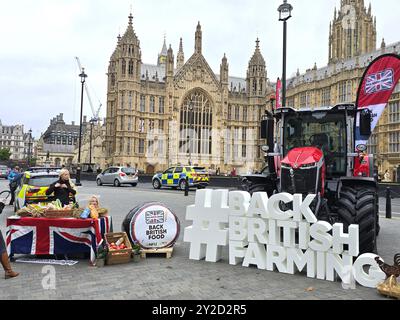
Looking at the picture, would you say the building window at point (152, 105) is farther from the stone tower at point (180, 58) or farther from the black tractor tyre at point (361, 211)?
the black tractor tyre at point (361, 211)

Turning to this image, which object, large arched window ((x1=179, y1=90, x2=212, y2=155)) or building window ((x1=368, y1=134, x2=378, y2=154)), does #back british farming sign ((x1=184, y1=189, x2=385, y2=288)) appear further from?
large arched window ((x1=179, y1=90, x2=212, y2=155))

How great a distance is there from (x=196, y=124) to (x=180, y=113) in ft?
10.6

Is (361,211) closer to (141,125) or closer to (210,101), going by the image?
(141,125)

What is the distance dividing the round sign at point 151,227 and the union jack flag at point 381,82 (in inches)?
261

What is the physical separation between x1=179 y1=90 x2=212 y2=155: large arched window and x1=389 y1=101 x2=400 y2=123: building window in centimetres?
2678

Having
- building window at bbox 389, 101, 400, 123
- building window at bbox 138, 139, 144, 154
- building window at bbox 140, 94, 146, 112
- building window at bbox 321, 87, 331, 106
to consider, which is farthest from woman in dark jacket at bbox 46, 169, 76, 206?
building window at bbox 321, 87, 331, 106

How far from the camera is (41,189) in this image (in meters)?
12.5

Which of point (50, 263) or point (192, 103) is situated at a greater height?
point (192, 103)

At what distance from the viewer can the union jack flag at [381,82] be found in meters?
10.1

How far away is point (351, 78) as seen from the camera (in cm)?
5228

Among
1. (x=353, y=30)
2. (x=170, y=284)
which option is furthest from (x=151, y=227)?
(x=353, y=30)
